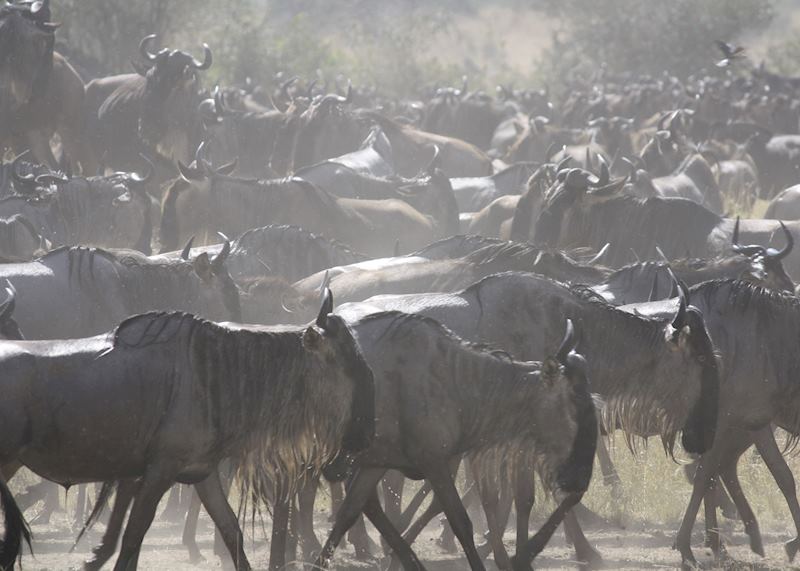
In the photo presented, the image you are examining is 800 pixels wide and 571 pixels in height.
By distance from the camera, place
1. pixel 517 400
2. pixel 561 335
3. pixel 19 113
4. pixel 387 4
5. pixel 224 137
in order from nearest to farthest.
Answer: pixel 517 400, pixel 561 335, pixel 19 113, pixel 224 137, pixel 387 4

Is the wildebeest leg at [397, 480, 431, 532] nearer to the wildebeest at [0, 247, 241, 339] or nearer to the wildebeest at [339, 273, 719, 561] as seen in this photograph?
the wildebeest at [339, 273, 719, 561]

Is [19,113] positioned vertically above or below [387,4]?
above

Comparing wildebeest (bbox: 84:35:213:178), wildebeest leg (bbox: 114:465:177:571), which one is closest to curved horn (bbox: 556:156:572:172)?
wildebeest (bbox: 84:35:213:178)

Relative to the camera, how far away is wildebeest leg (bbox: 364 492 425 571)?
5.55 meters

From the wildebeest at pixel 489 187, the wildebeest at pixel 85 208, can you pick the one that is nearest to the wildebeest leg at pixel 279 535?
the wildebeest at pixel 85 208

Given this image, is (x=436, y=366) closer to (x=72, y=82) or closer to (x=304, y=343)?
(x=304, y=343)

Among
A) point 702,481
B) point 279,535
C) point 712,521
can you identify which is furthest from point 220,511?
point 712,521

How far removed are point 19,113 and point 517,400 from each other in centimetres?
771

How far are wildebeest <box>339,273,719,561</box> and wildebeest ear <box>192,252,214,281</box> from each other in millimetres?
1054

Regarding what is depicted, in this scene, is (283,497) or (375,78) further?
(375,78)

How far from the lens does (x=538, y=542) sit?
5.67m

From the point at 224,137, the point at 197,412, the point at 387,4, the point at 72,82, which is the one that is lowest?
the point at 387,4

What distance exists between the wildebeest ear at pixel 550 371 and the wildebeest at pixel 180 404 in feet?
2.33

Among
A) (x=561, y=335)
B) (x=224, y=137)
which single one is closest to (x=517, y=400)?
(x=561, y=335)
